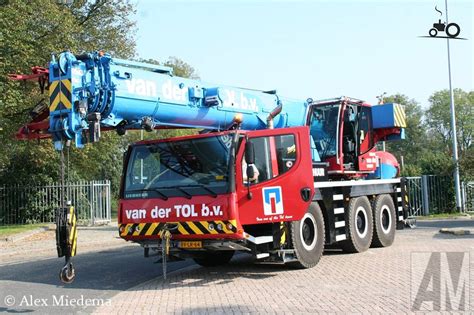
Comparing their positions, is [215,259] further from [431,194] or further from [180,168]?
[431,194]

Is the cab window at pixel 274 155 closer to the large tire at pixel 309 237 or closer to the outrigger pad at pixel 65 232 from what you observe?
the large tire at pixel 309 237

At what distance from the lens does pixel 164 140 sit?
9445 mm

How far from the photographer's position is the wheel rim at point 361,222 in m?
11.9

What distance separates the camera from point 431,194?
87.4 ft

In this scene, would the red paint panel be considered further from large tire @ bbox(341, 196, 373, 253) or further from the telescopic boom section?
large tire @ bbox(341, 196, 373, 253)

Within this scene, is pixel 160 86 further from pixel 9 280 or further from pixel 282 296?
pixel 9 280

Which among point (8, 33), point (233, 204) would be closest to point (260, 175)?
point (233, 204)

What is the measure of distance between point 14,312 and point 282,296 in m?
3.68

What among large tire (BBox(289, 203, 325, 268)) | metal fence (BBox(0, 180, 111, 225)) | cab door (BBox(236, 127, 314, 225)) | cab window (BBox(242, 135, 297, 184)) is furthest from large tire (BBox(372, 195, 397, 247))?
metal fence (BBox(0, 180, 111, 225))

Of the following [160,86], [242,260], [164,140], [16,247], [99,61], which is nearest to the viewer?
[99,61]

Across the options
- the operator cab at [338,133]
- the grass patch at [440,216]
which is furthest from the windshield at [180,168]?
the grass patch at [440,216]

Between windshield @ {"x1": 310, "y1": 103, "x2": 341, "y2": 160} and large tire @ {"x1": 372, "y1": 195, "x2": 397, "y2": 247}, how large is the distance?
2.03m

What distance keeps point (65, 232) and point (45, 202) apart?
67.3 feet

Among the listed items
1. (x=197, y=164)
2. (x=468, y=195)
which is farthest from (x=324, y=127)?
(x=468, y=195)
